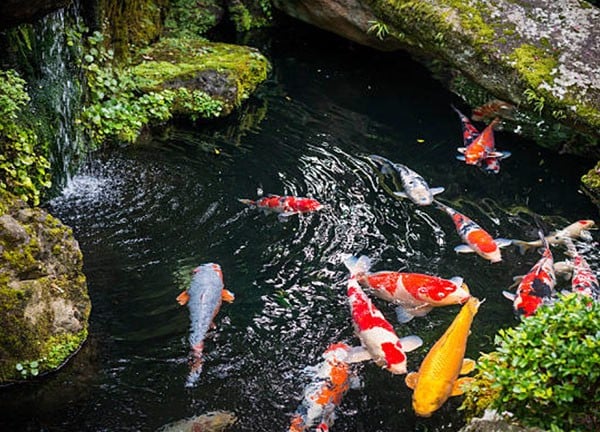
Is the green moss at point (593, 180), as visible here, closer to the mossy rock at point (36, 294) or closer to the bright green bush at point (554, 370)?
the bright green bush at point (554, 370)

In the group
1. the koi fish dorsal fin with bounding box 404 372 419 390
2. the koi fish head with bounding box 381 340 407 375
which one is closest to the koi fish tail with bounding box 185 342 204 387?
the koi fish head with bounding box 381 340 407 375

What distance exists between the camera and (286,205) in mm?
7348

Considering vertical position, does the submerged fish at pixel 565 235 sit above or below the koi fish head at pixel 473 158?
below

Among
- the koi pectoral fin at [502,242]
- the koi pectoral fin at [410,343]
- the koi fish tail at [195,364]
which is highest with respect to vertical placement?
the koi pectoral fin at [502,242]

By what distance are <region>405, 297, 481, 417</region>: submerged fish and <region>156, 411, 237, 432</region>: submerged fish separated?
1355 mm

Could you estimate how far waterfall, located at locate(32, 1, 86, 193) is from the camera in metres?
7.05

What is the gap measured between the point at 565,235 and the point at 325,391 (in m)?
3.79

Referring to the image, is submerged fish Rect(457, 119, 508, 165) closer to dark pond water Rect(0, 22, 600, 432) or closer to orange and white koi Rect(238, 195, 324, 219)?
dark pond water Rect(0, 22, 600, 432)

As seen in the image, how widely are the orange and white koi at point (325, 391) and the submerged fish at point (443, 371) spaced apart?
585 millimetres

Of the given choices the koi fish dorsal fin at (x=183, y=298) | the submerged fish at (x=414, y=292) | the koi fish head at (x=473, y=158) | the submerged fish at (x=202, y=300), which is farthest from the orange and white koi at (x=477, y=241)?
the koi fish dorsal fin at (x=183, y=298)

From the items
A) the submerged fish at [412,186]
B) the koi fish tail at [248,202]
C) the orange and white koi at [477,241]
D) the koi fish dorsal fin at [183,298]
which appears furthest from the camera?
the submerged fish at [412,186]

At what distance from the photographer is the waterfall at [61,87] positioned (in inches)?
277

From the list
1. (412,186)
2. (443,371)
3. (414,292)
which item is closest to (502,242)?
(412,186)

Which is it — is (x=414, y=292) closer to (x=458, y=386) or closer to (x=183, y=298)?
(x=458, y=386)
